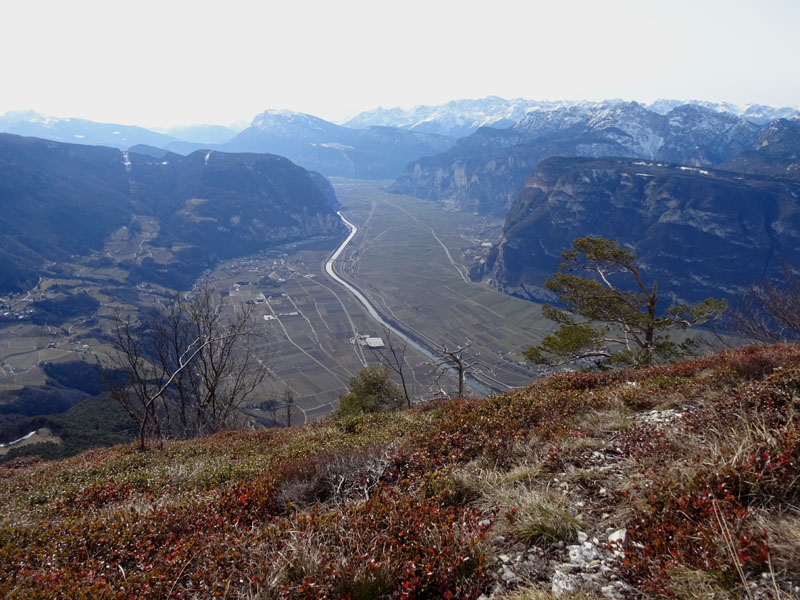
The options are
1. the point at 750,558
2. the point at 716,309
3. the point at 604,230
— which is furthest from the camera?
the point at 604,230

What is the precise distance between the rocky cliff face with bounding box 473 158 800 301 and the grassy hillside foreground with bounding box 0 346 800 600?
14352 cm

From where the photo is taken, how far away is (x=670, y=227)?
160m

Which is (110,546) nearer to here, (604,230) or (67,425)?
(67,425)

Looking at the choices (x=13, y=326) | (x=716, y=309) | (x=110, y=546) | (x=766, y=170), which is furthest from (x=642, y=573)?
(x=766, y=170)

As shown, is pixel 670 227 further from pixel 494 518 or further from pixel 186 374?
pixel 494 518

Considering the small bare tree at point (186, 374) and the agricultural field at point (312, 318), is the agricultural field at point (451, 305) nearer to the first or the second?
the agricultural field at point (312, 318)

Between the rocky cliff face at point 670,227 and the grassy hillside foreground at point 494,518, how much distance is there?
471 feet

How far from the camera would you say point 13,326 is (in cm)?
10794

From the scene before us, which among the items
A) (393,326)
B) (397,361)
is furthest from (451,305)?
(397,361)

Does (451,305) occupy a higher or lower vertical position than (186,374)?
A: lower

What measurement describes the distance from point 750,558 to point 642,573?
812 mm

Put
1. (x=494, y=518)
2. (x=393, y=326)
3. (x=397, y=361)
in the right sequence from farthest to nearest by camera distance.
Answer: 1. (x=393, y=326)
2. (x=397, y=361)
3. (x=494, y=518)

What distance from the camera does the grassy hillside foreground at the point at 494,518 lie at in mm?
3662

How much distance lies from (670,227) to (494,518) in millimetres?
189024
